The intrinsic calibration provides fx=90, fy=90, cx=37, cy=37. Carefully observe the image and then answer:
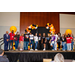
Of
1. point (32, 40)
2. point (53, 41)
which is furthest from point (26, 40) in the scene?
point (53, 41)

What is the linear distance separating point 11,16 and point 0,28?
1325 millimetres

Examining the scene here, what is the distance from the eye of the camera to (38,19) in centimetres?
760

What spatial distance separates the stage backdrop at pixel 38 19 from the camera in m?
7.43

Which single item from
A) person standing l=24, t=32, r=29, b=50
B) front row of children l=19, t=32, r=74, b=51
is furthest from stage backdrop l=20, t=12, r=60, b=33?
front row of children l=19, t=32, r=74, b=51

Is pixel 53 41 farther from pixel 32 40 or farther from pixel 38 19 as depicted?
pixel 38 19

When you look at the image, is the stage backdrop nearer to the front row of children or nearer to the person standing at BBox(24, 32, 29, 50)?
the person standing at BBox(24, 32, 29, 50)

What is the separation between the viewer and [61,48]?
5.87 metres

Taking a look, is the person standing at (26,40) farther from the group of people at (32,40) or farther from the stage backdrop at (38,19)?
the stage backdrop at (38,19)

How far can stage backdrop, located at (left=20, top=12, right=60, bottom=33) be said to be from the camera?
24.4 feet

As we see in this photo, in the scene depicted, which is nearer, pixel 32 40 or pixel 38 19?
pixel 32 40

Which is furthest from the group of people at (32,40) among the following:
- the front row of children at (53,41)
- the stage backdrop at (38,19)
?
the stage backdrop at (38,19)

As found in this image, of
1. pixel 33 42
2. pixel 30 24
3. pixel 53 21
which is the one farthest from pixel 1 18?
pixel 53 21

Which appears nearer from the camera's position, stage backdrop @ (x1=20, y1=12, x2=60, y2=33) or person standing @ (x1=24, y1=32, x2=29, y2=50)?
person standing @ (x1=24, y1=32, x2=29, y2=50)

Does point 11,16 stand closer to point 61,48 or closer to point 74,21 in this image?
point 61,48
